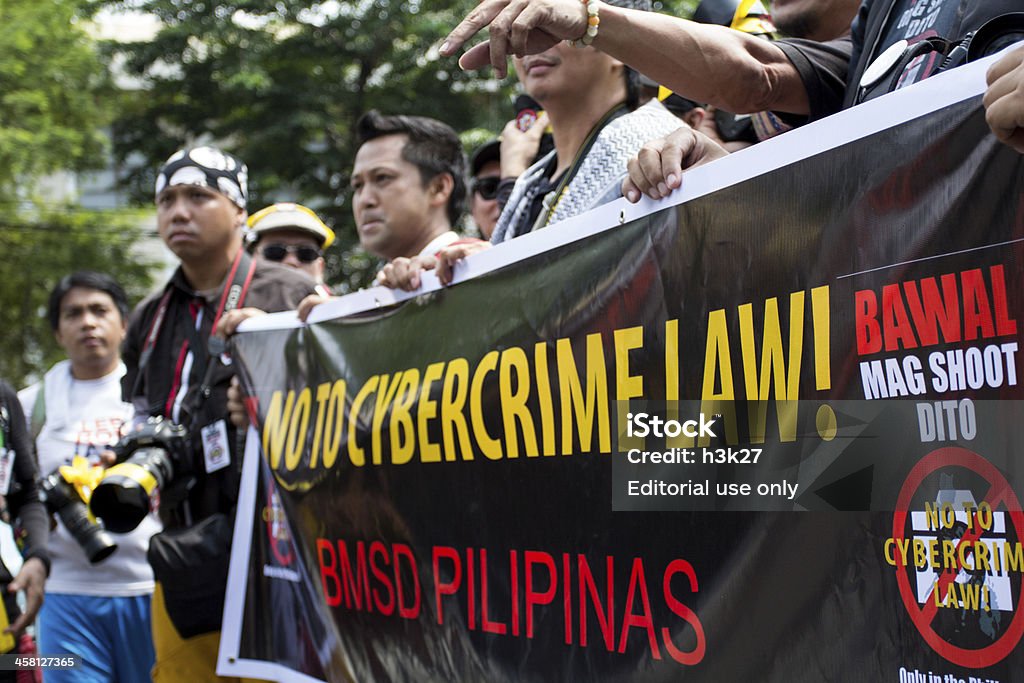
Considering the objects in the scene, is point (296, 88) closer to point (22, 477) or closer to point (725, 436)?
point (22, 477)

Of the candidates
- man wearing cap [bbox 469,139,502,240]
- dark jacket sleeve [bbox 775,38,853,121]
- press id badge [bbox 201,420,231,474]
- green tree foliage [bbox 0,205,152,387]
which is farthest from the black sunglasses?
green tree foliage [bbox 0,205,152,387]

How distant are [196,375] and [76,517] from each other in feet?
2.21

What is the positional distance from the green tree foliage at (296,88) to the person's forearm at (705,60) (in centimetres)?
1333

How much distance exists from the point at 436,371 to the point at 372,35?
14941mm

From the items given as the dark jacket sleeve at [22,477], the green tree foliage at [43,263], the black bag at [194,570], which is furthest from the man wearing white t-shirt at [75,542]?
the green tree foliage at [43,263]

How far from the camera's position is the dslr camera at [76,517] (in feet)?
13.1

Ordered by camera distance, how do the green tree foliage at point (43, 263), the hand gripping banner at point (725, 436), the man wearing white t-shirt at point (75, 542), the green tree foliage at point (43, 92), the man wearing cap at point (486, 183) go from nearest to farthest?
the hand gripping banner at point (725, 436) → the man wearing white t-shirt at point (75, 542) → the man wearing cap at point (486, 183) → the green tree foliage at point (43, 92) → the green tree foliage at point (43, 263)

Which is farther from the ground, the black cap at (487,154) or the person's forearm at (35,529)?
the black cap at (487,154)

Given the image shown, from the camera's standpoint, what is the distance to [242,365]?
3.78m

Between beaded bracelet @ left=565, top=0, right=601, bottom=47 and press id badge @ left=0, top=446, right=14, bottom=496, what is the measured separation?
281 centimetres

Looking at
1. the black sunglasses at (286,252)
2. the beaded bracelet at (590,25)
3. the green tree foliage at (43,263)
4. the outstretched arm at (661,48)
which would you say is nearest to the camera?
the outstretched arm at (661,48)

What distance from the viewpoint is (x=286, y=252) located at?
19.9 feet

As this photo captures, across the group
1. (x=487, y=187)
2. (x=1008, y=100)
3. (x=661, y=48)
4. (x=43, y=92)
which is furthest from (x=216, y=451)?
(x=43, y=92)

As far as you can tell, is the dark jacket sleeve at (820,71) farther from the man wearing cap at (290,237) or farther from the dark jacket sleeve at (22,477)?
the man wearing cap at (290,237)
